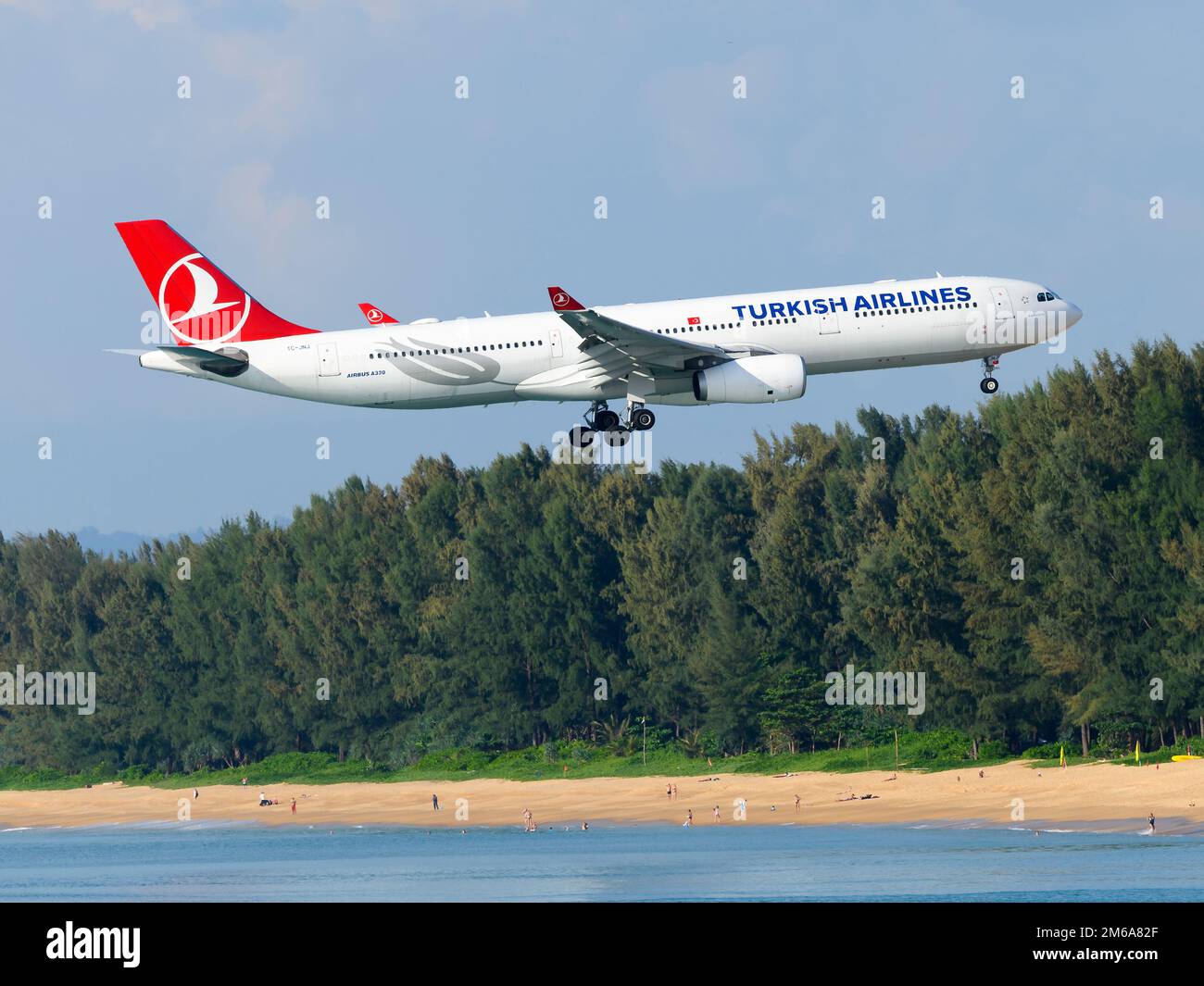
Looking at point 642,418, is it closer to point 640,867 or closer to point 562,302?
point 562,302

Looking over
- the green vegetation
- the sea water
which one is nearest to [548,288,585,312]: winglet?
the sea water

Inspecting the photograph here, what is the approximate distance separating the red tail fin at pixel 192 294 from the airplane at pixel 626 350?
17 centimetres

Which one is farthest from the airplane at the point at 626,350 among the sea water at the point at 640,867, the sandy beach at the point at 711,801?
the sandy beach at the point at 711,801

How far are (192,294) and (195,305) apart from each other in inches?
20.1

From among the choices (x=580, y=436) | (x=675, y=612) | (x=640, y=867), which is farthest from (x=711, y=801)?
(x=580, y=436)

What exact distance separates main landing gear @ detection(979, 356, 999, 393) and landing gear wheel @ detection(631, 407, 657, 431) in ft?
39.3

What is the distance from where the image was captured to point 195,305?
233ft

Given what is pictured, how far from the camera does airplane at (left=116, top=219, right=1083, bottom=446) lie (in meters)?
64.8

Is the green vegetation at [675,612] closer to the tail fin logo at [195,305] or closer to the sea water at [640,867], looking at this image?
the sea water at [640,867]

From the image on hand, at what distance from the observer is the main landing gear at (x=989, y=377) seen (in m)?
68.9

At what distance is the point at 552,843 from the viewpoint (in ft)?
330

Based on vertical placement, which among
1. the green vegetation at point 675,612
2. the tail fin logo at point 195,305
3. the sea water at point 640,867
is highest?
the tail fin logo at point 195,305
